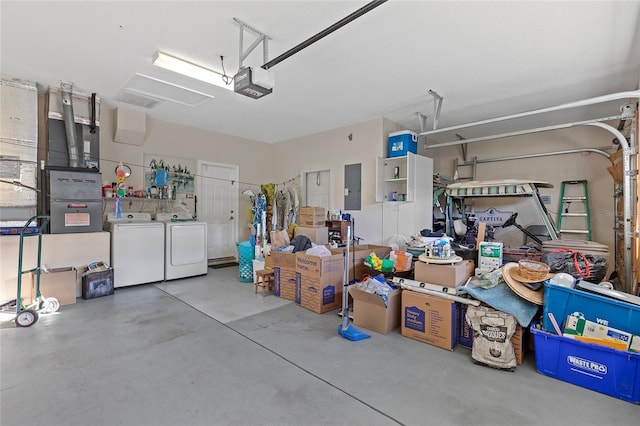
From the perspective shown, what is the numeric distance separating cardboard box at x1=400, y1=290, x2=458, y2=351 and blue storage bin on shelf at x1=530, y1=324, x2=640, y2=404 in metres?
0.63

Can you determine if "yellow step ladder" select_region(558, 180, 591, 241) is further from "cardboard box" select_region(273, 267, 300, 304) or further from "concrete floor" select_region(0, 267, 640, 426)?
"cardboard box" select_region(273, 267, 300, 304)

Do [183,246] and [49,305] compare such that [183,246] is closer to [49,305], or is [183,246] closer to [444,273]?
[49,305]

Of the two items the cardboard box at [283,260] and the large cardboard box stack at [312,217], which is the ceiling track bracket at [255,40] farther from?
the large cardboard box stack at [312,217]

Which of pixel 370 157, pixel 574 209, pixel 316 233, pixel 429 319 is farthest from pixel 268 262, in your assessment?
pixel 574 209

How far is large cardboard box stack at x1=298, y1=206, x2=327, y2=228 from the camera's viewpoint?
516cm

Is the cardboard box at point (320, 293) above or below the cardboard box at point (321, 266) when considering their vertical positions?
below

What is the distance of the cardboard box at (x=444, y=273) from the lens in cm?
286

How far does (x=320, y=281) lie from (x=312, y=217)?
1.73m

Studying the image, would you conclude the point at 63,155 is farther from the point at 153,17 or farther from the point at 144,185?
the point at 153,17

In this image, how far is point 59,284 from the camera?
3762 mm

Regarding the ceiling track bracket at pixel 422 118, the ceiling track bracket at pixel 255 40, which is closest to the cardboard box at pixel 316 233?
the ceiling track bracket at pixel 422 118

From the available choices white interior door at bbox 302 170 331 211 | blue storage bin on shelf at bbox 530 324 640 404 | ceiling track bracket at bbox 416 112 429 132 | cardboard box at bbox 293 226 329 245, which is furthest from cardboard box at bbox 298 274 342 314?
ceiling track bracket at bbox 416 112 429 132

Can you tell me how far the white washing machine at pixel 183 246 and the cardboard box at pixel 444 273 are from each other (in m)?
3.88

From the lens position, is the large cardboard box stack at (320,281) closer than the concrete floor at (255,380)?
No
